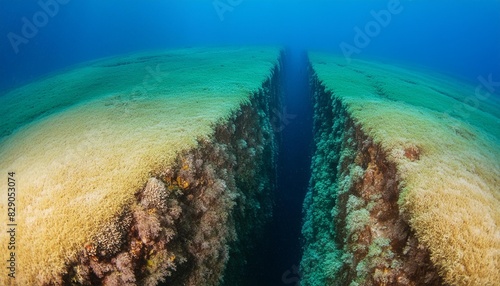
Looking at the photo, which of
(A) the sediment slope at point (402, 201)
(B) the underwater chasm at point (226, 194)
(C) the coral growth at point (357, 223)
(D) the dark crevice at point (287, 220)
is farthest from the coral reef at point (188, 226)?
(A) the sediment slope at point (402, 201)

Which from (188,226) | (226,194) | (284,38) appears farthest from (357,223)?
(284,38)

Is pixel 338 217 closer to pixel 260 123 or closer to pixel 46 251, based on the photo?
pixel 260 123

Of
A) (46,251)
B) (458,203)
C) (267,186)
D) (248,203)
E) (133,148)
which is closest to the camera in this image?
(46,251)

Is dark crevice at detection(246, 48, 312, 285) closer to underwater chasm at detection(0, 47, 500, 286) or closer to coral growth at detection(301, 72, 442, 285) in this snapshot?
underwater chasm at detection(0, 47, 500, 286)

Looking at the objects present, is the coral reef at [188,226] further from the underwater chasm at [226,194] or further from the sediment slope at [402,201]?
the sediment slope at [402,201]

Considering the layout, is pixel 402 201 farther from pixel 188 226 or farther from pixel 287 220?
pixel 287 220

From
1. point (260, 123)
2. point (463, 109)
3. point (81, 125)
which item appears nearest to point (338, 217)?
point (260, 123)
